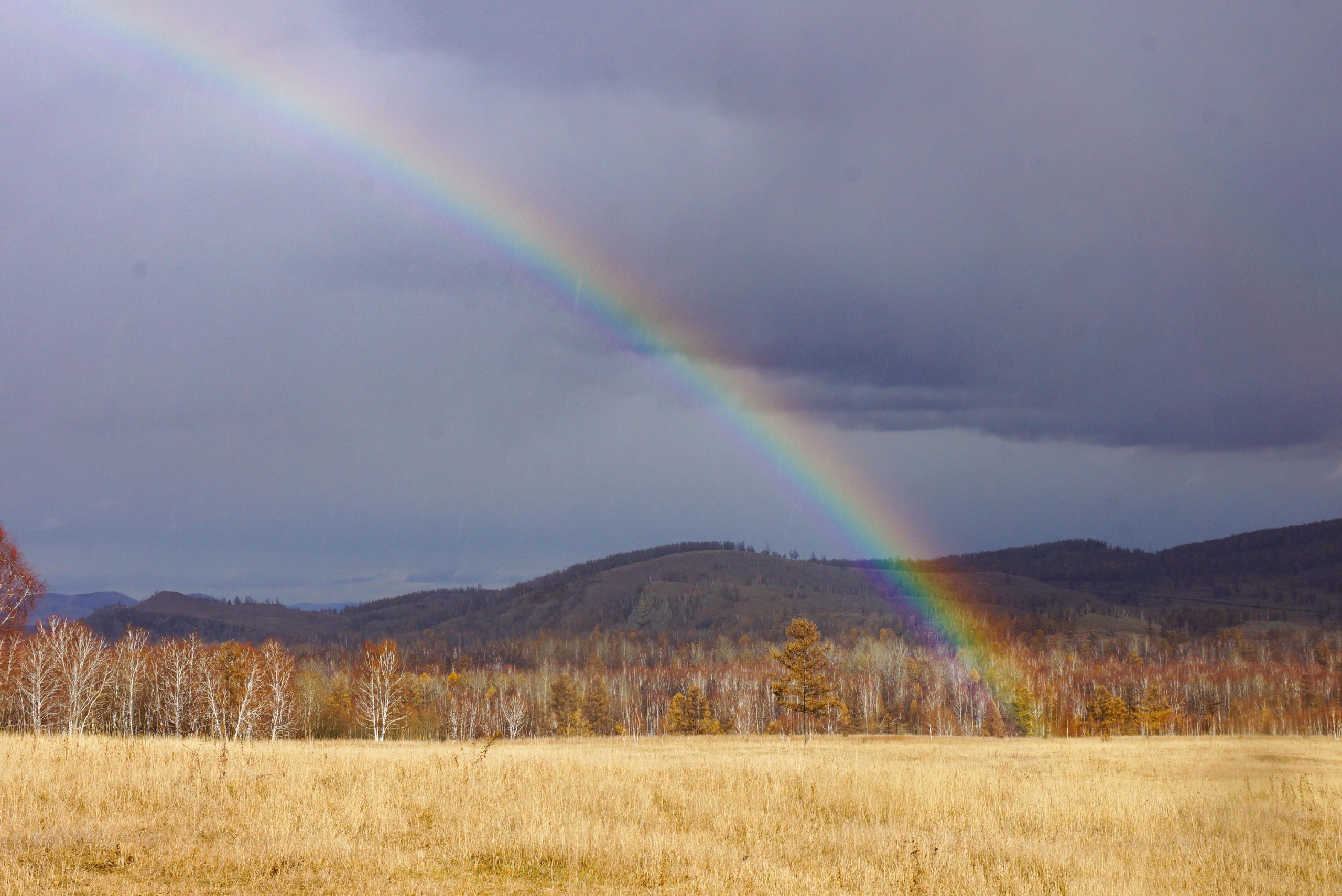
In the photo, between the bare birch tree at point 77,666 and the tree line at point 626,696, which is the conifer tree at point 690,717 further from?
the bare birch tree at point 77,666

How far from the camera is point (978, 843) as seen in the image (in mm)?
14773

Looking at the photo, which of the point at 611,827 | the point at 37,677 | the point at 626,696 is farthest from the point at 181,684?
the point at 626,696

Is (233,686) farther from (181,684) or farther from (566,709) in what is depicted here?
(566,709)

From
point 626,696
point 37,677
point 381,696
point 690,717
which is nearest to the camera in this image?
point 37,677

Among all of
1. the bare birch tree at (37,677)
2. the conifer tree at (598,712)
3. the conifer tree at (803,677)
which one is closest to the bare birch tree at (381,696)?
the bare birch tree at (37,677)

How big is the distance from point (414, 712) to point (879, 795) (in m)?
104

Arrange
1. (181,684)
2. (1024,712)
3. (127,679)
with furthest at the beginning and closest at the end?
(1024,712) → (127,679) → (181,684)

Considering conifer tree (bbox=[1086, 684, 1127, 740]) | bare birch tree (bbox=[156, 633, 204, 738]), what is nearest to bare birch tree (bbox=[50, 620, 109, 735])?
bare birch tree (bbox=[156, 633, 204, 738])

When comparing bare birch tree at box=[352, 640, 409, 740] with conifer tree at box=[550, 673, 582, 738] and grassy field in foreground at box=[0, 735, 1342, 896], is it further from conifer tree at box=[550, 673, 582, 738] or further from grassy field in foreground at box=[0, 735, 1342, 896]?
grassy field in foreground at box=[0, 735, 1342, 896]

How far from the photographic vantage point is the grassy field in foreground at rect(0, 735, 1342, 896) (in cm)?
1095

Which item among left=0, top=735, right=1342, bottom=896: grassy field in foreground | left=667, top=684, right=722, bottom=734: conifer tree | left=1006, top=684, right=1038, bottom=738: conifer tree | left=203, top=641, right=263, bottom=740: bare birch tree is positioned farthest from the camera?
left=667, top=684, right=722, bottom=734: conifer tree

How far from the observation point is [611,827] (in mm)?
14422

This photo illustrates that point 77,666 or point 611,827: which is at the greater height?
point 611,827

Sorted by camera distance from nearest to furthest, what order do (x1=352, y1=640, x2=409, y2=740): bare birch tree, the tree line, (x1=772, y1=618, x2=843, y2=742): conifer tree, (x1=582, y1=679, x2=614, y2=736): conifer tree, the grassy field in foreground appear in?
the grassy field in foreground → the tree line → (x1=772, y1=618, x2=843, y2=742): conifer tree → (x1=352, y1=640, x2=409, y2=740): bare birch tree → (x1=582, y1=679, x2=614, y2=736): conifer tree
